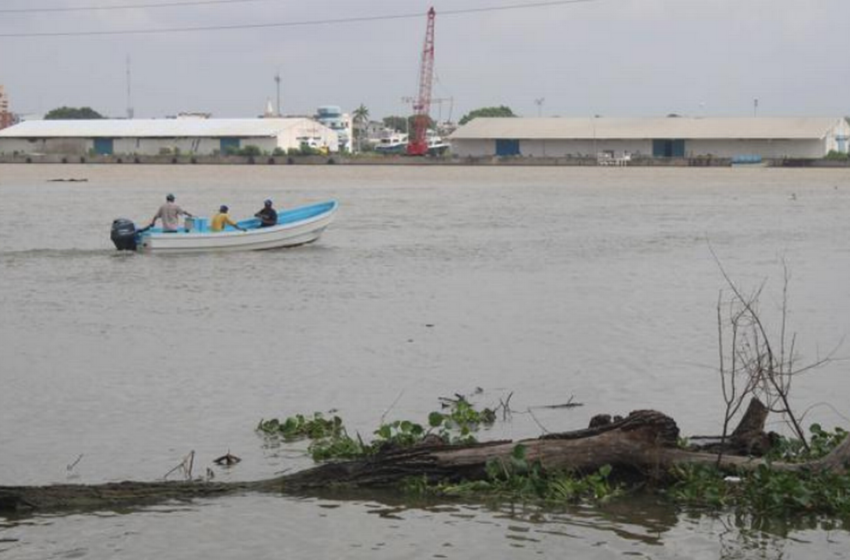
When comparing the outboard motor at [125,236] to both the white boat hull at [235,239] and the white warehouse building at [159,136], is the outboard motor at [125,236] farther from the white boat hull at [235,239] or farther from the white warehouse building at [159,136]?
the white warehouse building at [159,136]

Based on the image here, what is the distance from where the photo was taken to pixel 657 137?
125 meters

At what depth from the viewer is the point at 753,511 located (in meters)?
9.99

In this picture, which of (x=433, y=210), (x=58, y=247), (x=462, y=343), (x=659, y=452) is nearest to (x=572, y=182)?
(x=433, y=210)

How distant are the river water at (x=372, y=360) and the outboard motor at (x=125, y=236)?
1.79 ft

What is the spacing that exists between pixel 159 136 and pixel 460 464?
425ft

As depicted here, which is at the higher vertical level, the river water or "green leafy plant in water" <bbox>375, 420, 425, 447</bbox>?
"green leafy plant in water" <bbox>375, 420, 425, 447</bbox>

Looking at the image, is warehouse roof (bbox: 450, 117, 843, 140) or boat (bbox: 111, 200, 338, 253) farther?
warehouse roof (bbox: 450, 117, 843, 140)

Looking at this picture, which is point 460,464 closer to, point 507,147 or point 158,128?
point 507,147

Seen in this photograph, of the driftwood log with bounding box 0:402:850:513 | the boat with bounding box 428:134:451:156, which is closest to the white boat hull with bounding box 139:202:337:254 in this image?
the driftwood log with bounding box 0:402:850:513

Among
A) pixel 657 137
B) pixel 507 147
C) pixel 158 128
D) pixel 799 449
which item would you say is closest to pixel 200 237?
pixel 799 449

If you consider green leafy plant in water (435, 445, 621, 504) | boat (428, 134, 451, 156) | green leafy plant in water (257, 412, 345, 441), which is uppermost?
green leafy plant in water (435, 445, 621, 504)

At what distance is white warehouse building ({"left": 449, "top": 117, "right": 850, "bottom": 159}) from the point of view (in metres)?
121

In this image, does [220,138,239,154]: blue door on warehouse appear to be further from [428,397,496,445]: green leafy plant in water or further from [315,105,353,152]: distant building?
[428,397,496,445]: green leafy plant in water

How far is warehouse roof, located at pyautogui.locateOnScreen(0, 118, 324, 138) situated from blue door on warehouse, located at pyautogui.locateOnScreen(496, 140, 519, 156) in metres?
21.3
